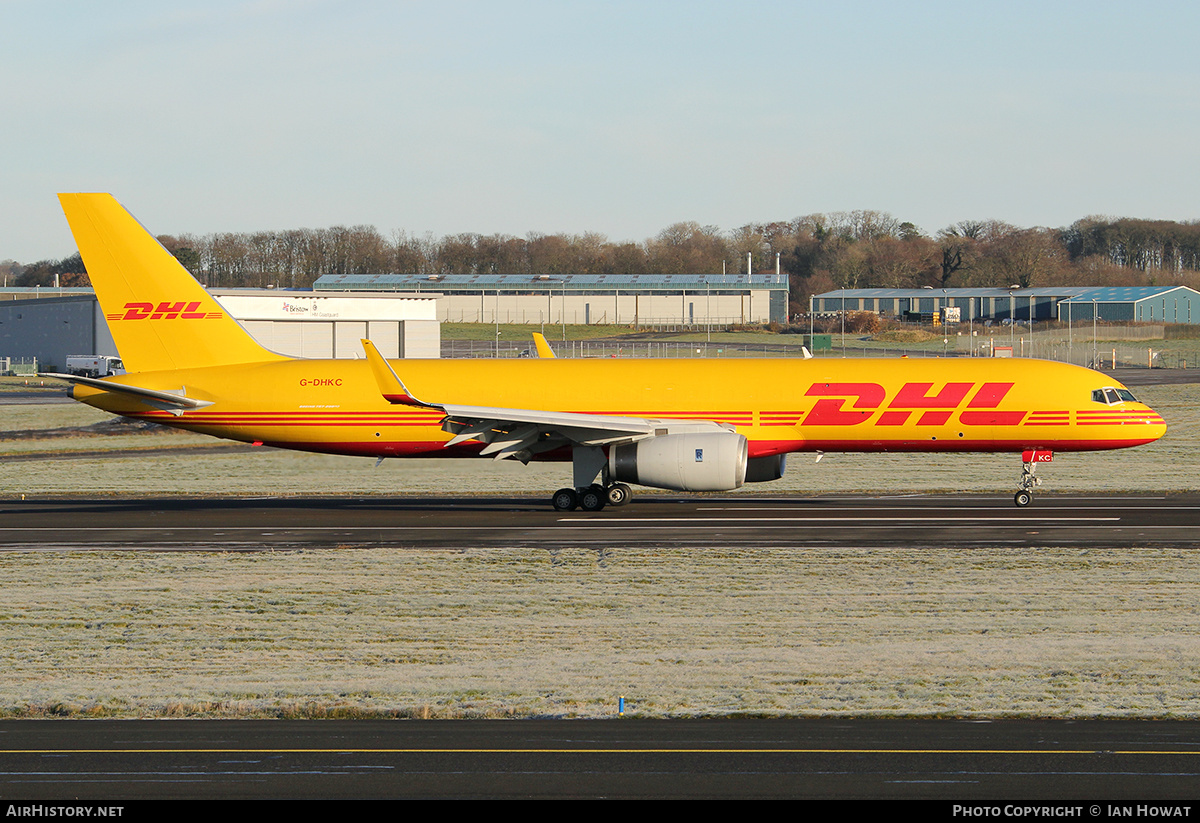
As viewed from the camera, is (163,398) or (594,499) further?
(163,398)

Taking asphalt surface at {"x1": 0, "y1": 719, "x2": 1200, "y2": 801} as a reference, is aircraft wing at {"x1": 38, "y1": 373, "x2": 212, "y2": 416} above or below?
above

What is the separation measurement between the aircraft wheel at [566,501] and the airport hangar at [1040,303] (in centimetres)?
13166

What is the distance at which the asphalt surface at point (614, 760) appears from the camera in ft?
36.9

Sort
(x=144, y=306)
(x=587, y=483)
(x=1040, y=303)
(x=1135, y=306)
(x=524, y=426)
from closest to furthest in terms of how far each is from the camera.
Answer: (x=524, y=426) < (x=587, y=483) < (x=144, y=306) < (x=1135, y=306) < (x=1040, y=303)

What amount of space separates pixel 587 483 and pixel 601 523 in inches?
118

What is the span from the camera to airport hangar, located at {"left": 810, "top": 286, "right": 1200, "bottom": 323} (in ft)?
533

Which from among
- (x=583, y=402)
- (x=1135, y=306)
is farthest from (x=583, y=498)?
(x=1135, y=306)

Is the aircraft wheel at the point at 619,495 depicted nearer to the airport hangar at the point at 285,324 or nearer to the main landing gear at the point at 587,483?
the main landing gear at the point at 587,483

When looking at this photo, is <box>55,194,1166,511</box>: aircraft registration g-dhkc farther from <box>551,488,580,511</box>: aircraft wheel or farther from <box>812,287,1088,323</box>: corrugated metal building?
<box>812,287,1088,323</box>: corrugated metal building

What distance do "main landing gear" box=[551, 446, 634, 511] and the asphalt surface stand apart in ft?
68.5

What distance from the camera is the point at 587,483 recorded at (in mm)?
35250

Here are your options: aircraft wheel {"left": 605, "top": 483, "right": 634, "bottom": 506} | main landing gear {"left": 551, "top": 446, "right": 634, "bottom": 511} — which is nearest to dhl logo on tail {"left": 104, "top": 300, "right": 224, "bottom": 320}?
main landing gear {"left": 551, "top": 446, "right": 634, "bottom": 511}

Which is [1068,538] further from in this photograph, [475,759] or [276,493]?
[276,493]

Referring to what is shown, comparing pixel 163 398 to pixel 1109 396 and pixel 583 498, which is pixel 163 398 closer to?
pixel 583 498
